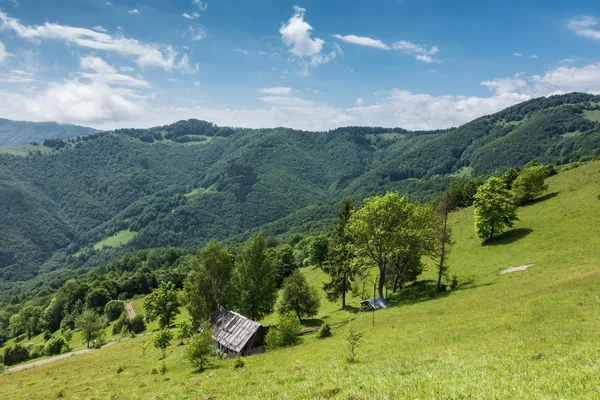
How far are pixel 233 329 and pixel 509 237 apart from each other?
53536 millimetres

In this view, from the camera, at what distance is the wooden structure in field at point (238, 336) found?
1586 inches

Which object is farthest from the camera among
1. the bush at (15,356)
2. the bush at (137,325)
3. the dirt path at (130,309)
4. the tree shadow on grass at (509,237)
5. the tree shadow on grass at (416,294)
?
the dirt path at (130,309)

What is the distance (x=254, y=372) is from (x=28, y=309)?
6051 inches

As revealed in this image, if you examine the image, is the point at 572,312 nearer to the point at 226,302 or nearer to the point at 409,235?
the point at 409,235

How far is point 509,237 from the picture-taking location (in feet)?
209

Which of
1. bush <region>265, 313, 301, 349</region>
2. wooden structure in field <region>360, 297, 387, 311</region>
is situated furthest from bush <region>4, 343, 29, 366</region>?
wooden structure in field <region>360, 297, 387, 311</region>

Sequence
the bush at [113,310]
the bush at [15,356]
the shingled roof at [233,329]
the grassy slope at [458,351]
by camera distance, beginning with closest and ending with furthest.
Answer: the grassy slope at [458,351], the shingled roof at [233,329], the bush at [15,356], the bush at [113,310]

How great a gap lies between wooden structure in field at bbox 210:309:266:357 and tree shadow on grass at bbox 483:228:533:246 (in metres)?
47.7

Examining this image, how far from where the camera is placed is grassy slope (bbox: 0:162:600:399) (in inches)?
523

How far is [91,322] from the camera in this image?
250 ft

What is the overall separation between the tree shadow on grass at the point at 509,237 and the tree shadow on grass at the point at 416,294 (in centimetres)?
1859

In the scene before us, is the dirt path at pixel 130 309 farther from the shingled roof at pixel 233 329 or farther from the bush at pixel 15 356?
the shingled roof at pixel 233 329

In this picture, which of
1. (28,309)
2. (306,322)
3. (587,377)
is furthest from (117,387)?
(28,309)

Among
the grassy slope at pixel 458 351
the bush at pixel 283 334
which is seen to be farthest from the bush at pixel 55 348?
the bush at pixel 283 334
